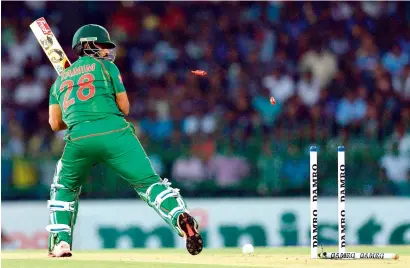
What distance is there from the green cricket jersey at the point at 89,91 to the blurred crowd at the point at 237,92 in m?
5.76

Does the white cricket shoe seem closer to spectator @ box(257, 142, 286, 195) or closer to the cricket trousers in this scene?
the cricket trousers

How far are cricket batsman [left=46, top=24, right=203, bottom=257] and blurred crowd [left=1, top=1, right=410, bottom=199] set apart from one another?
5.64 meters

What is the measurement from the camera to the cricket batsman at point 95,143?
365 inches

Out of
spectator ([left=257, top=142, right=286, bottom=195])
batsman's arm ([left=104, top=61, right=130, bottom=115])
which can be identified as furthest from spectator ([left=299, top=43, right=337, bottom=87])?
batsman's arm ([left=104, top=61, right=130, bottom=115])

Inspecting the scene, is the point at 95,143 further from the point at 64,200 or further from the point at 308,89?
the point at 308,89

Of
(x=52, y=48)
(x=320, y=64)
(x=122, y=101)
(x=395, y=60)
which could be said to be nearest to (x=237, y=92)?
(x=320, y=64)

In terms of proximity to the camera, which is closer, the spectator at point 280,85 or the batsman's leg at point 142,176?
the batsman's leg at point 142,176

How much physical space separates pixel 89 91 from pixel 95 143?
18.4 inches

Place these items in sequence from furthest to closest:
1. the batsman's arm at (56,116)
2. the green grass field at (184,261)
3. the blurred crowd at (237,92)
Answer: the blurred crowd at (237,92), the batsman's arm at (56,116), the green grass field at (184,261)

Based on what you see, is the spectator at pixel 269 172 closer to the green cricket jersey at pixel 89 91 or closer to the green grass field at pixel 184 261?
the green grass field at pixel 184 261

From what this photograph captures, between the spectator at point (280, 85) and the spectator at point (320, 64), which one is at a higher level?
the spectator at point (320, 64)

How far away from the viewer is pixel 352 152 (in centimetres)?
1555

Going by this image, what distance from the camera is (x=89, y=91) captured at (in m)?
9.45

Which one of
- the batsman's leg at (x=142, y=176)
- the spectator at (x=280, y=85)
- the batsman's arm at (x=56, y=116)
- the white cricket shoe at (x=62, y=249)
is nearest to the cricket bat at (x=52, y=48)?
the batsman's arm at (x=56, y=116)
